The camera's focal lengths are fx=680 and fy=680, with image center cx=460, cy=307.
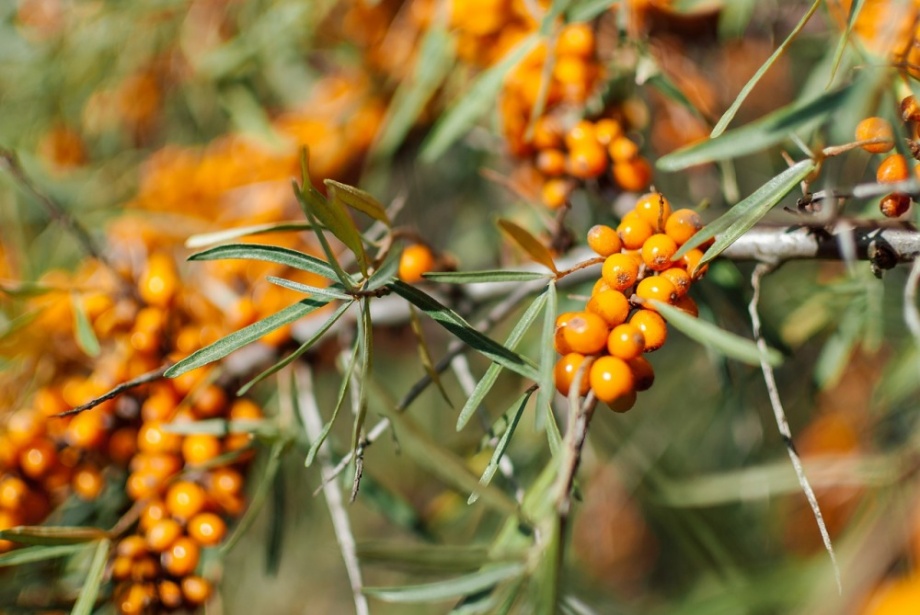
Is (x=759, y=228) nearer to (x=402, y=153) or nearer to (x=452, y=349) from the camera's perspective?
(x=452, y=349)

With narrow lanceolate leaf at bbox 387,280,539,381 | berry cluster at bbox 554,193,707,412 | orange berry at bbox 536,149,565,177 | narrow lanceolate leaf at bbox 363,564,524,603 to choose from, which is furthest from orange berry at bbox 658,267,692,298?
orange berry at bbox 536,149,565,177

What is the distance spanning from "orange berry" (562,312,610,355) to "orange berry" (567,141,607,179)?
11.9 inches

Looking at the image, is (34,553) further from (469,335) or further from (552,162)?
(552,162)

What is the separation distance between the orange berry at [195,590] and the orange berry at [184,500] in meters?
0.06

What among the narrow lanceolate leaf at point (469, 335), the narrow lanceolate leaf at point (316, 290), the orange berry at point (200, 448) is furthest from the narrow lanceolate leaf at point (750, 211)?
the orange berry at point (200, 448)

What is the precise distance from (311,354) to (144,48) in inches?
29.9

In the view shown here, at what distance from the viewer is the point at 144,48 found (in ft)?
3.93

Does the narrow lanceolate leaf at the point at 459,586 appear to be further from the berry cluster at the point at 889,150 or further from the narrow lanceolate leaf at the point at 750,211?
the berry cluster at the point at 889,150

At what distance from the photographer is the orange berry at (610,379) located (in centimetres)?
44

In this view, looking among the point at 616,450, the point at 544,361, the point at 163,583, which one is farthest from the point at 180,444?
the point at 616,450

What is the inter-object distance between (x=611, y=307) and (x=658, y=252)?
6 centimetres

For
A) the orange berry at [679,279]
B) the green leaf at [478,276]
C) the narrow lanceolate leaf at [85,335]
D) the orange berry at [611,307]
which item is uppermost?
the orange berry at [679,279]

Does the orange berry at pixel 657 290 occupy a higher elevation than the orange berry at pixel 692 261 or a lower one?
lower

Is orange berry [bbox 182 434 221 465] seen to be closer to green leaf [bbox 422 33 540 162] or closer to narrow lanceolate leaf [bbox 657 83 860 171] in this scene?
green leaf [bbox 422 33 540 162]
